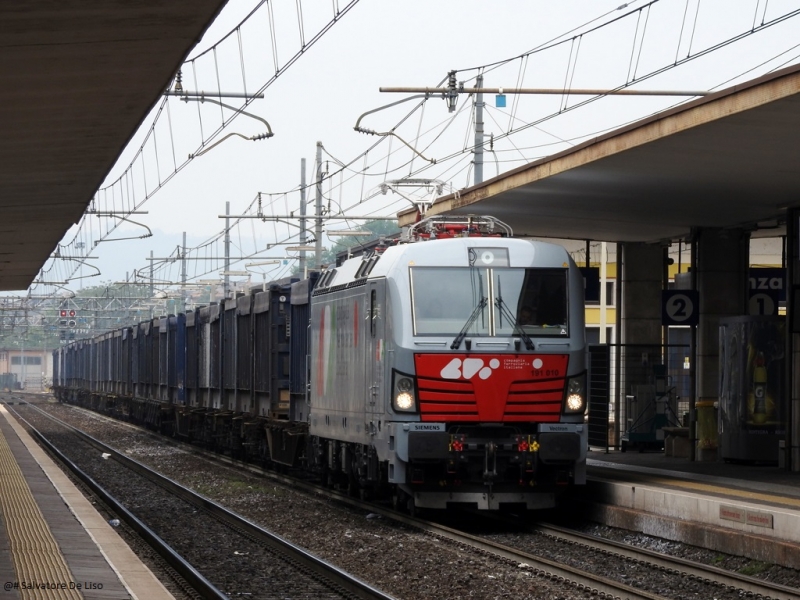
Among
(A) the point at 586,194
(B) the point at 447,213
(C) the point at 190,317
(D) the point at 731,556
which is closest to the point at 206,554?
(D) the point at 731,556

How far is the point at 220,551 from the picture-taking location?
13234 mm

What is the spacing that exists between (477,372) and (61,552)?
4950 millimetres

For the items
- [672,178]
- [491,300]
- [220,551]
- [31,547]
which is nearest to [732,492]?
[491,300]

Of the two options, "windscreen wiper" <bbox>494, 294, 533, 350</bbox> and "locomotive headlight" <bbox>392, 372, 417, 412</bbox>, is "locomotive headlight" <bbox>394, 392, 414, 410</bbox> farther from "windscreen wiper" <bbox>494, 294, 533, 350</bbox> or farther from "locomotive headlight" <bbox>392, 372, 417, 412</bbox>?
"windscreen wiper" <bbox>494, 294, 533, 350</bbox>

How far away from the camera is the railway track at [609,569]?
33.1 ft

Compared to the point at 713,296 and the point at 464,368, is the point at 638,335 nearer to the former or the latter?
the point at 713,296

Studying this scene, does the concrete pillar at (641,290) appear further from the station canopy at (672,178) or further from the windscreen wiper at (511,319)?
the windscreen wiper at (511,319)

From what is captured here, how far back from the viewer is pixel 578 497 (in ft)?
52.7

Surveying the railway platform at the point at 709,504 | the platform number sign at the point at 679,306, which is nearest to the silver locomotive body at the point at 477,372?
the railway platform at the point at 709,504

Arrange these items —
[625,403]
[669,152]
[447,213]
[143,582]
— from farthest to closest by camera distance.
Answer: [625,403] < [447,213] < [669,152] < [143,582]

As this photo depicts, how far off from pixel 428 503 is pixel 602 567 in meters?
3.11

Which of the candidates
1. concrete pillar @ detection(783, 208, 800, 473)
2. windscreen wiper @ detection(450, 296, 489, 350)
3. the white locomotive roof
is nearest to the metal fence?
concrete pillar @ detection(783, 208, 800, 473)

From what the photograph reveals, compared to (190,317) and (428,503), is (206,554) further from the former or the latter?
(190,317)

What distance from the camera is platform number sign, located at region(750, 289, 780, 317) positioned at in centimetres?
1966
